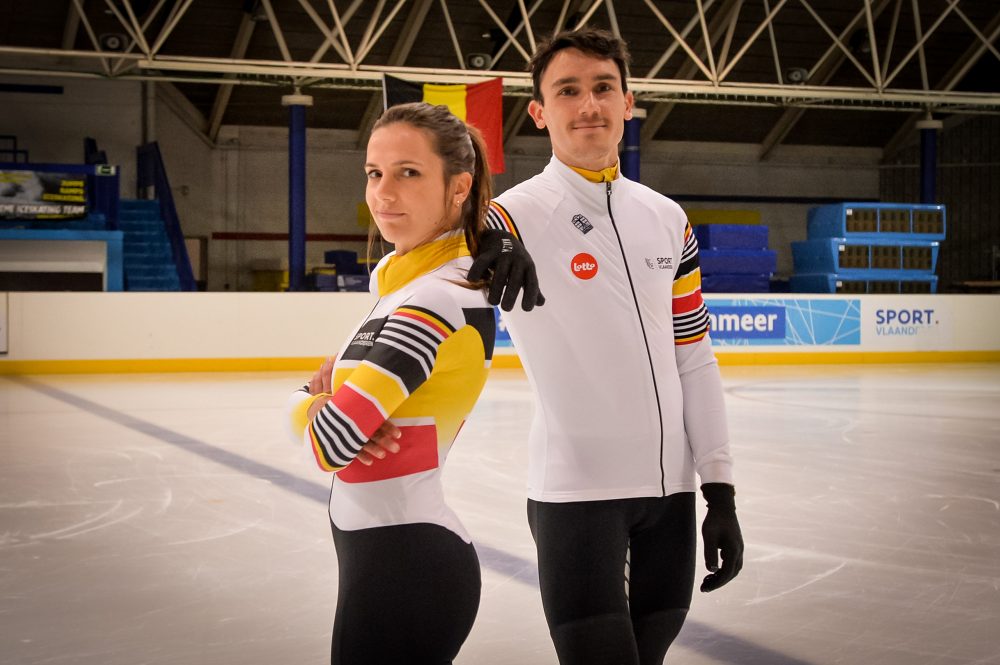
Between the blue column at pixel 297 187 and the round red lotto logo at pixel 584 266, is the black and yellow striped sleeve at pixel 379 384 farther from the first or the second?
the blue column at pixel 297 187

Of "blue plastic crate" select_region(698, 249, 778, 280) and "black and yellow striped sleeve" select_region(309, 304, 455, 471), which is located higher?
"blue plastic crate" select_region(698, 249, 778, 280)

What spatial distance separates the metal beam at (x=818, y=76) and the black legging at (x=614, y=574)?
17.6 metres

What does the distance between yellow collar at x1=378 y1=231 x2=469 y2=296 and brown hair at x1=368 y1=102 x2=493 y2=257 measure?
5 centimetres

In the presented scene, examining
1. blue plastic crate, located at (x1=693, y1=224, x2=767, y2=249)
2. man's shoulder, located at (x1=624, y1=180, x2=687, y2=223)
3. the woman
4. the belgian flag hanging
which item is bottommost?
the woman

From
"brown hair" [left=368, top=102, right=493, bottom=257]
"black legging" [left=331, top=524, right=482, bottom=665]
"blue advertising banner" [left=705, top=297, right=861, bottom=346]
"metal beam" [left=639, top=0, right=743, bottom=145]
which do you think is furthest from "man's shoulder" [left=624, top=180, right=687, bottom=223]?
"metal beam" [left=639, top=0, right=743, bottom=145]

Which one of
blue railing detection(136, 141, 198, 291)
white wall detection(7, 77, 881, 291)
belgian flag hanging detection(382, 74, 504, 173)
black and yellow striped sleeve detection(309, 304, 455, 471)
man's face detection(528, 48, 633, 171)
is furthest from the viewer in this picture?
white wall detection(7, 77, 881, 291)

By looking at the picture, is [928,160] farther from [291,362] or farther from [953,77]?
[291,362]

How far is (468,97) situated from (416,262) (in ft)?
43.6

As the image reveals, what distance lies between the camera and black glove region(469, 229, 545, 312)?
1.74 meters

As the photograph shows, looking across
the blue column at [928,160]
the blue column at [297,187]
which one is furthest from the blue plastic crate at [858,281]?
the blue column at [297,187]

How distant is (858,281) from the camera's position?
58.5ft

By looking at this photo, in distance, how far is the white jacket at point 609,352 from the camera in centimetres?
205

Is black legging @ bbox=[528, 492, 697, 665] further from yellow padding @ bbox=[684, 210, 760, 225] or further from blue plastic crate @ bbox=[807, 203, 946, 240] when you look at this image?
yellow padding @ bbox=[684, 210, 760, 225]

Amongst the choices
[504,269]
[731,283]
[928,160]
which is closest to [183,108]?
[731,283]
